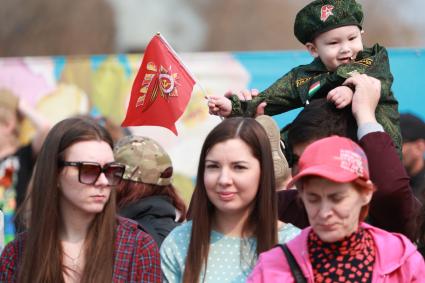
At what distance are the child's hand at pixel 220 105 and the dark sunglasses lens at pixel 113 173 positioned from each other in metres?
0.62

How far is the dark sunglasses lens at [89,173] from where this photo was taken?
5125 mm

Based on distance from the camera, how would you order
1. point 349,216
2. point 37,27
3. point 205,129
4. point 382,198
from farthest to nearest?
point 37,27
point 205,129
point 382,198
point 349,216

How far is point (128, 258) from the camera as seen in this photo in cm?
510

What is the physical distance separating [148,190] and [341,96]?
1880 mm

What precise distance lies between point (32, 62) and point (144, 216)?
572 centimetres

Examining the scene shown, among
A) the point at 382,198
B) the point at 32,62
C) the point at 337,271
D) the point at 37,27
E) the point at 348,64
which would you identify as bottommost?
the point at 337,271

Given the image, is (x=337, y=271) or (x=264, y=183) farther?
(x=264, y=183)

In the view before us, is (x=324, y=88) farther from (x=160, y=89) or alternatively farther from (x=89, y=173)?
(x=89, y=173)

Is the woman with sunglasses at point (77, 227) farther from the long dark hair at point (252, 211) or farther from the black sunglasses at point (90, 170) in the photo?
the long dark hair at point (252, 211)

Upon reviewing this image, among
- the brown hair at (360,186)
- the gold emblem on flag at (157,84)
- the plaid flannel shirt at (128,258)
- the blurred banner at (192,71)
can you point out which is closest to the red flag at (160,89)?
the gold emblem on flag at (157,84)

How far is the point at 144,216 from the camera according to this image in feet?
20.9

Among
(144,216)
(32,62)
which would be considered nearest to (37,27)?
(32,62)

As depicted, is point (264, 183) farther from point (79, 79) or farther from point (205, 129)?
point (79, 79)

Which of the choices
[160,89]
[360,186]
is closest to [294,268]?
[360,186]
